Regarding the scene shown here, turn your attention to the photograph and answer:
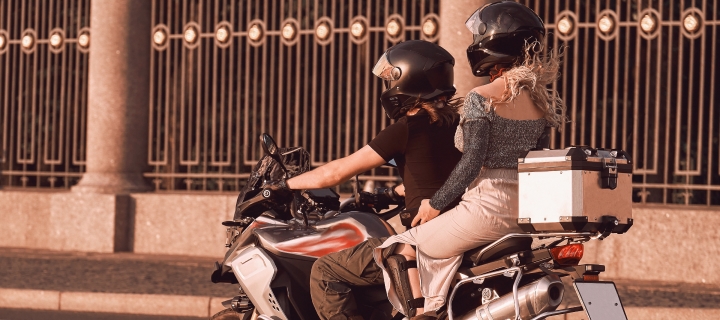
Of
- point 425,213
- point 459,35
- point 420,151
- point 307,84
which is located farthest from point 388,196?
point 307,84

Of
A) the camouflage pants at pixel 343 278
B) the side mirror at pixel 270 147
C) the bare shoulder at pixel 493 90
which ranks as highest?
the bare shoulder at pixel 493 90

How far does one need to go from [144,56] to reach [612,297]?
9.18 metres

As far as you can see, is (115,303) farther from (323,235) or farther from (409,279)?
(409,279)

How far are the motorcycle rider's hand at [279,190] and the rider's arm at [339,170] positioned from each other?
27mm

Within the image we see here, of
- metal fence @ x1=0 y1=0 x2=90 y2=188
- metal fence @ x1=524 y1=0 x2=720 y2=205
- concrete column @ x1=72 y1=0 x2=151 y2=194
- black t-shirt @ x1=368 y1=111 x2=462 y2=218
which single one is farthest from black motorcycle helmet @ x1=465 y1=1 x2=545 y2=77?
metal fence @ x1=0 y1=0 x2=90 y2=188

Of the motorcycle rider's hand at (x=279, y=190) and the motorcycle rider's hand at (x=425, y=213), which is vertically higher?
the motorcycle rider's hand at (x=279, y=190)

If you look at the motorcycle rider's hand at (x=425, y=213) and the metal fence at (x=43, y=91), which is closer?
the motorcycle rider's hand at (x=425, y=213)

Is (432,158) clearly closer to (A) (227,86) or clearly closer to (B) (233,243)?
(B) (233,243)

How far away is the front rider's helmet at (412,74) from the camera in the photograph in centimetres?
458

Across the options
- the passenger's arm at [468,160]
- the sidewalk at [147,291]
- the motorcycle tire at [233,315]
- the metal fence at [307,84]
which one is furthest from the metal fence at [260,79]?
the passenger's arm at [468,160]

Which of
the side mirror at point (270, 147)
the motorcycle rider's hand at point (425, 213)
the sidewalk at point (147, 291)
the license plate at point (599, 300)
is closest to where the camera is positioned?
the license plate at point (599, 300)

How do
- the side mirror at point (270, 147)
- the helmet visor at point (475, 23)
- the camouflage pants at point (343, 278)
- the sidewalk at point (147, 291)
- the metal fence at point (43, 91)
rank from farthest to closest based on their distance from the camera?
the metal fence at point (43, 91), the sidewalk at point (147, 291), the side mirror at point (270, 147), the camouflage pants at point (343, 278), the helmet visor at point (475, 23)

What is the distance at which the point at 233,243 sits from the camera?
5.18 meters

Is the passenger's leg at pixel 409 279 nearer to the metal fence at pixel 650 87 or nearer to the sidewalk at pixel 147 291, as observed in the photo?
the sidewalk at pixel 147 291
